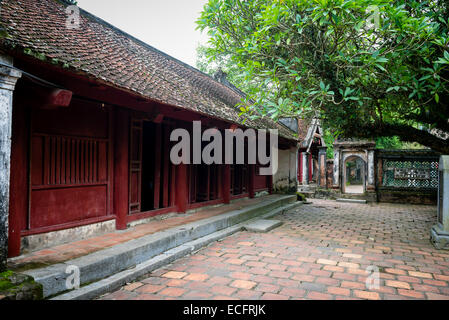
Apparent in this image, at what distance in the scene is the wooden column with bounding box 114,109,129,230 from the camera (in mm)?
5461

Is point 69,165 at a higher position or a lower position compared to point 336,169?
higher

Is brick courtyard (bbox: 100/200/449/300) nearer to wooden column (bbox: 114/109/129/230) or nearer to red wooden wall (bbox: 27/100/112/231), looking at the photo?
wooden column (bbox: 114/109/129/230)

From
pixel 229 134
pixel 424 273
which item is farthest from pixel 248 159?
pixel 424 273

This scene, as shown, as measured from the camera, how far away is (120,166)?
549 centimetres

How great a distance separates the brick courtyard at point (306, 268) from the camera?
12.1 feet

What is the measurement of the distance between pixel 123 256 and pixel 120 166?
1.90 metres

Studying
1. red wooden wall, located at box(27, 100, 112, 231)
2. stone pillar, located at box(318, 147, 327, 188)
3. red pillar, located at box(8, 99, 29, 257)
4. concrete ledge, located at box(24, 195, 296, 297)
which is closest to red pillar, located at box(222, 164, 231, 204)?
concrete ledge, located at box(24, 195, 296, 297)

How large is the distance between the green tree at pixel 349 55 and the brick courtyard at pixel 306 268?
270cm

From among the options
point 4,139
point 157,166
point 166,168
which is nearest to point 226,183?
point 166,168

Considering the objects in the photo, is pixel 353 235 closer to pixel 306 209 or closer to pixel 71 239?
pixel 306 209

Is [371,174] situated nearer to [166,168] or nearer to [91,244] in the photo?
[166,168]

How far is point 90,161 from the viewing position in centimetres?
508

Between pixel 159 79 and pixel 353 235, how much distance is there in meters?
5.70

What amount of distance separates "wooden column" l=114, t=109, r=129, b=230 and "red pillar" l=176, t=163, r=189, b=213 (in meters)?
1.83
